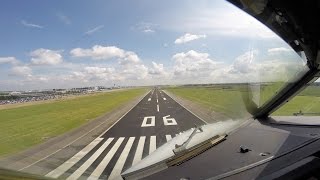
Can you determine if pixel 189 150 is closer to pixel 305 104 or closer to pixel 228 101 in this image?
pixel 228 101

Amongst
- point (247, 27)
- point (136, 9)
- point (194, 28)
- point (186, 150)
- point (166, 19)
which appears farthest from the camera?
point (186, 150)

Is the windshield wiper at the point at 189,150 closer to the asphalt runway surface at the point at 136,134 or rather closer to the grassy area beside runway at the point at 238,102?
the grassy area beside runway at the point at 238,102

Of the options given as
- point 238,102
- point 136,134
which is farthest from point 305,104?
point 136,134

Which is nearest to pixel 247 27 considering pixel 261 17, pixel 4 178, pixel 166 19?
pixel 261 17

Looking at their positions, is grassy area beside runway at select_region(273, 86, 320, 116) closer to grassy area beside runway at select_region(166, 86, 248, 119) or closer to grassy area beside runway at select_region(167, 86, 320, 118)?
grassy area beside runway at select_region(167, 86, 320, 118)

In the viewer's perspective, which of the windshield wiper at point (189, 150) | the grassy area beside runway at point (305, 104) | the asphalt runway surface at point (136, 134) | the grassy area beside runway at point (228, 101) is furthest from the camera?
the asphalt runway surface at point (136, 134)

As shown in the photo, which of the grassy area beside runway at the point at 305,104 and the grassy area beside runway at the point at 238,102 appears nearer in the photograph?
the grassy area beside runway at the point at 238,102

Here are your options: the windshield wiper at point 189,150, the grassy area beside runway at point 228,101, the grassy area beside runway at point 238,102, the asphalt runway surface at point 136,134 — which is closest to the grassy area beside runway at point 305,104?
the grassy area beside runway at point 238,102

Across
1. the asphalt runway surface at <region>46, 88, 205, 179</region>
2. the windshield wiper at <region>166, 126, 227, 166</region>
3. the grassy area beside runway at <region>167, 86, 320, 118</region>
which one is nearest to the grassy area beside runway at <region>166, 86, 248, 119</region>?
the grassy area beside runway at <region>167, 86, 320, 118</region>

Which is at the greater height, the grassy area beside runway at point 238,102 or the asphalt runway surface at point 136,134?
the grassy area beside runway at point 238,102

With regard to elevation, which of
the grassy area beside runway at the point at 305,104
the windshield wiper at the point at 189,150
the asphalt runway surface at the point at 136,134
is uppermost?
the grassy area beside runway at the point at 305,104

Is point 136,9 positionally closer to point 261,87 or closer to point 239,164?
point 239,164
